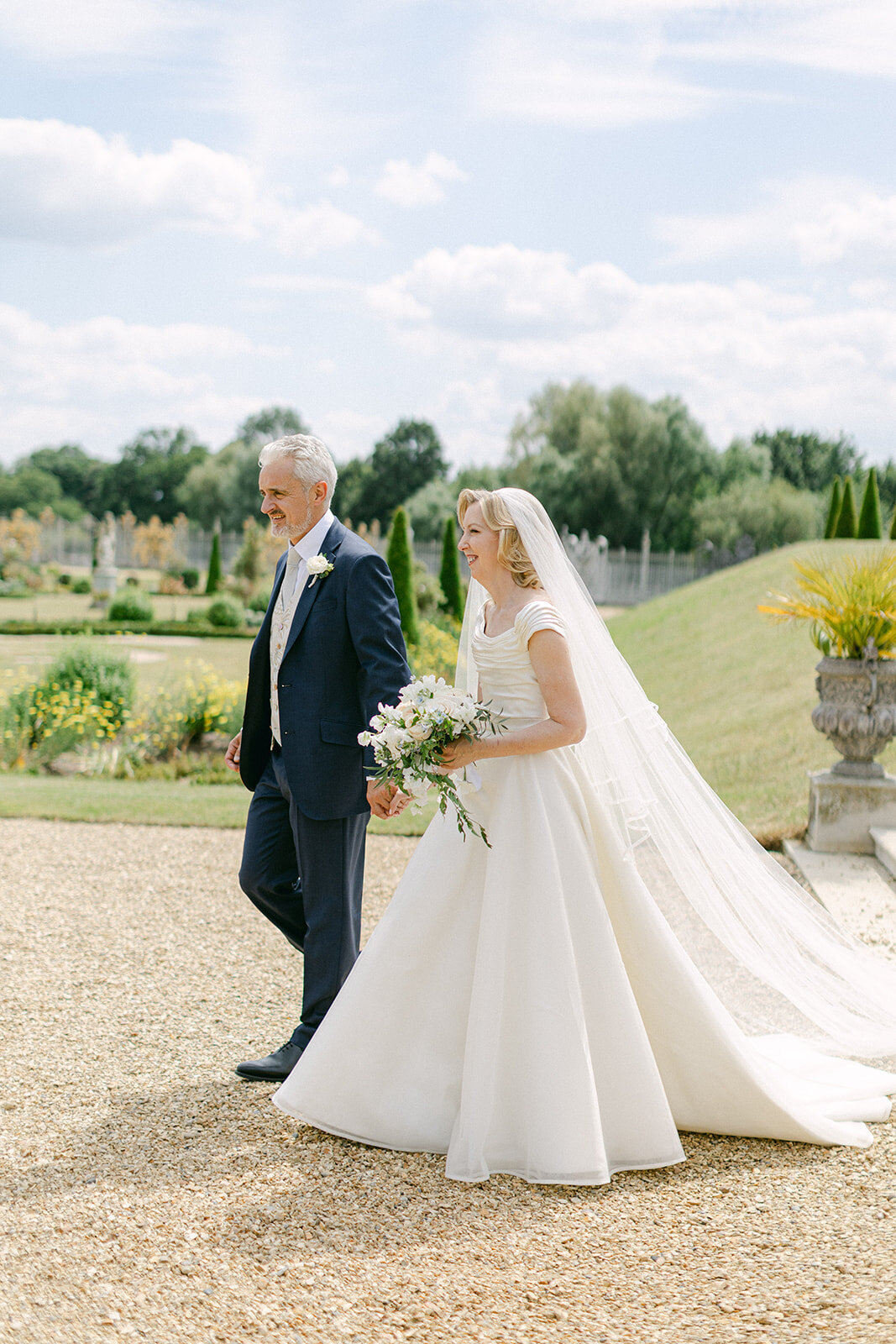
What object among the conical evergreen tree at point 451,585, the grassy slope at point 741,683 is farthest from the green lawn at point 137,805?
the conical evergreen tree at point 451,585

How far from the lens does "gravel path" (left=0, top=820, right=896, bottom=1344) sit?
2516mm

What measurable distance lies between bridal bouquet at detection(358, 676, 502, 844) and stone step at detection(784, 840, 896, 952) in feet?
9.99

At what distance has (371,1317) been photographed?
2527 mm

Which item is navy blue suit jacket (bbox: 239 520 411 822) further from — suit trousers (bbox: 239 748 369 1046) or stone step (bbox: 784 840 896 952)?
stone step (bbox: 784 840 896 952)

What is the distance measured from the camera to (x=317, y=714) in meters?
3.77

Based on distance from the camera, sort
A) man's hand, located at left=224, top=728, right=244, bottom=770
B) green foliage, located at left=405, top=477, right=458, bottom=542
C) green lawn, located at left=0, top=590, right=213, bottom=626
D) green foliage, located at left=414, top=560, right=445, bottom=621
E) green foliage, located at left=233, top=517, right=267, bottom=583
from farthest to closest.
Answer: green foliage, located at left=405, top=477, right=458, bottom=542
green foliage, located at left=233, top=517, right=267, bottom=583
green lawn, located at left=0, top=590, right=213, bottom=626
green foliage, located at left=414, top=560, right=445, bottom=621
man's hand, located at left=224, top=728, right=244, bottom=770

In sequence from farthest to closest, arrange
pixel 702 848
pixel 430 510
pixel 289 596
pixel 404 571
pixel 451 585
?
1. pixel 430 510
2. pixel 451 585
3. pixel 404 571
4. pixel 289 596
5. pixel 702 848

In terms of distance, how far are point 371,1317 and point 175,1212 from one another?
0.71 meters

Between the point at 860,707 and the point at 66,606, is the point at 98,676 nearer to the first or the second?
the point at 860,707

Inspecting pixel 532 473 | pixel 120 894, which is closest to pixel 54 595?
pixel 532 473

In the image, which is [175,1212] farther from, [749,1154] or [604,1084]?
[749,1154]

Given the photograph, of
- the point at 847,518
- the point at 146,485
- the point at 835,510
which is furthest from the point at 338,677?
the point at 146,485

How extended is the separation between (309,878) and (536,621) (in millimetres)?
1231

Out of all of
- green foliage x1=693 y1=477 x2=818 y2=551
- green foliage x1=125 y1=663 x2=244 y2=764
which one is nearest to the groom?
green foliage x1=125 y1=663 x2=244 y2=764
